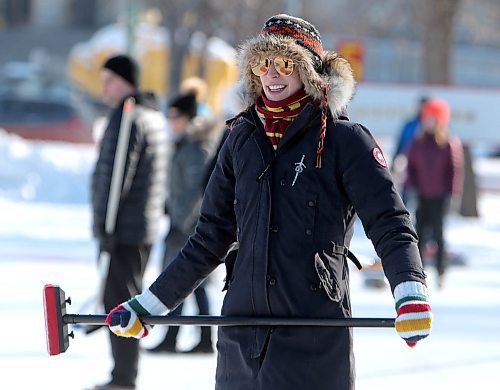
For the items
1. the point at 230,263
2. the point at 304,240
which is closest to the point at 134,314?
the point at 230,263

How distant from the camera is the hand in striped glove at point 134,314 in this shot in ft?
12.3

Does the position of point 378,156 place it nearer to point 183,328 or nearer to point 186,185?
point 186,185

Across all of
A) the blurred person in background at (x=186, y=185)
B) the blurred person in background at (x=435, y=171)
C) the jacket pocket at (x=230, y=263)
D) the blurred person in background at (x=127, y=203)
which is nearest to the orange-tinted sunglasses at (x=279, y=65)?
the jacket pocket at (x=230, y=263)

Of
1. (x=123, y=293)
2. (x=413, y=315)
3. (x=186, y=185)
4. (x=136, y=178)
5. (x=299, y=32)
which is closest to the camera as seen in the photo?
(x=413, y=315)

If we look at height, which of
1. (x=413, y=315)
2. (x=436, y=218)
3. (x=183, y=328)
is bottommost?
(x=413, y=315)

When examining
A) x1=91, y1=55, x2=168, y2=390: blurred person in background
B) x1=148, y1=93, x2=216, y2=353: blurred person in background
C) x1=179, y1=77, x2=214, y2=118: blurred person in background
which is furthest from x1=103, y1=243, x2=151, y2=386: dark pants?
x1=179, y1=77, x2=214, y2=118: blurred person in background

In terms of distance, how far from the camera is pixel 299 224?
143 inches

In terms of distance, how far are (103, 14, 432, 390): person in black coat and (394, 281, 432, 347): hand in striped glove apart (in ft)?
0.11

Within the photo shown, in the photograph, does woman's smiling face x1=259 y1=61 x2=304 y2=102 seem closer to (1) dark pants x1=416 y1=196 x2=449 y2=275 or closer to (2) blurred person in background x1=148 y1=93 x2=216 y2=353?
(2) blurred person in background x1=148 y1=93 x2=216 y2=353

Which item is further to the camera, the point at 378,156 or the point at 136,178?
the point at 136,178

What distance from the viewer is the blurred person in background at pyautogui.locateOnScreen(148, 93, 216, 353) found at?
7469 mm

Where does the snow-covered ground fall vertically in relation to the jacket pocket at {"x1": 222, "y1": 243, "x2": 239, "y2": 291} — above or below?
above

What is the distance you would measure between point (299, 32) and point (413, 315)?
0.94 meters

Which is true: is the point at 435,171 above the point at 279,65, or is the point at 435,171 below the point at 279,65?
above
